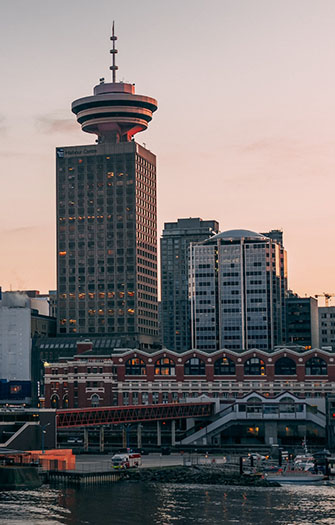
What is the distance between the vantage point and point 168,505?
493 ft

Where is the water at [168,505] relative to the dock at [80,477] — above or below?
below

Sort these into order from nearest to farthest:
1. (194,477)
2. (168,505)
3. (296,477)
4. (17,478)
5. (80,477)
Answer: (168,505) < (17,478) < (80,477) < (296,477) < (194,477)

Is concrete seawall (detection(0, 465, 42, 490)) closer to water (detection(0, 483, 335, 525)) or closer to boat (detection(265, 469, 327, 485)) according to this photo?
water (detection(0, 483, 335, 525))

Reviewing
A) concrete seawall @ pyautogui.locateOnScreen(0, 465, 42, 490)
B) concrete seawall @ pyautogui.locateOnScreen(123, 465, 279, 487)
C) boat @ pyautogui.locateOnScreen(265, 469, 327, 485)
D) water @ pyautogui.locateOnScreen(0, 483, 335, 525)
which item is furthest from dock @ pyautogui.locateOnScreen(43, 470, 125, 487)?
boat @ pyautogui.locateOnScreen(265, 469, 327, 485)

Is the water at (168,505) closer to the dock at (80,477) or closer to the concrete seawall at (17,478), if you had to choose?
the concrete seawall at (17,478)

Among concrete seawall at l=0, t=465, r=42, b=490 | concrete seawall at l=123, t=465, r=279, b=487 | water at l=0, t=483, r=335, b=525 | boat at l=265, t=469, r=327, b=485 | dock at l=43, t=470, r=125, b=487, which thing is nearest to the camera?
water at l=0, t=483, r=335, b=525

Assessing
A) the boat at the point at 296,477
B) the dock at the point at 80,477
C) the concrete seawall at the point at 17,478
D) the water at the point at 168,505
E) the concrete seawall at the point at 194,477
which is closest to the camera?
the water at the point at 168,505

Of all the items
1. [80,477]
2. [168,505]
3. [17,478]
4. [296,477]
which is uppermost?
[17,478]

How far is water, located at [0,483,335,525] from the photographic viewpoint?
13788 cm

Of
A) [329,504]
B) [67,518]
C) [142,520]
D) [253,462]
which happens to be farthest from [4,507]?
[253,462]

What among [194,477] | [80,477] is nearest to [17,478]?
[80,477]

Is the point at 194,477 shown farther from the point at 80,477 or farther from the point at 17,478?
the point at 17,478

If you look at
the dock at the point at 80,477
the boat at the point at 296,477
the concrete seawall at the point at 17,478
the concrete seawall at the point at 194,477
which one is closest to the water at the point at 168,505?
the concrete seawall at the point at 17,478

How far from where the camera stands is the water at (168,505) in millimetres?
137875
